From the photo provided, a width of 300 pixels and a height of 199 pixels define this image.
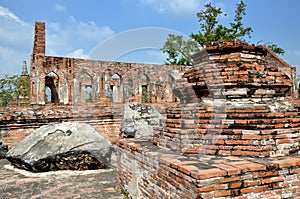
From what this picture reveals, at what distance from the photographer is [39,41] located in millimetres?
13648

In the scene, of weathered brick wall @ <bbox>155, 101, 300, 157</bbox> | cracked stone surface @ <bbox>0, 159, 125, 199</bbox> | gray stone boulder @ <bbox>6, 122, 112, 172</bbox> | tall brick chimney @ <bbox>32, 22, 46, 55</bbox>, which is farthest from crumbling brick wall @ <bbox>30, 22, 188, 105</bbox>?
weathered brick wall @ <bbox>155, 101, 300, 157</bbox>

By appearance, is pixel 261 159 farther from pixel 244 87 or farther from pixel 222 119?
pixel 244 87

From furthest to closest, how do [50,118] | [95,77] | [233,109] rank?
[95,77] → [50,118] → [233,109]

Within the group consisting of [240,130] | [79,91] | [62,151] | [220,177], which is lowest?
[62,151]

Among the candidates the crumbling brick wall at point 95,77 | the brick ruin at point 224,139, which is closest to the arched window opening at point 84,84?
the crumbling brick wall at point 95,77

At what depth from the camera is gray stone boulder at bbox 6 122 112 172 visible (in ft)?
18.9

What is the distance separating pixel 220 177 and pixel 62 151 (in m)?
4.38

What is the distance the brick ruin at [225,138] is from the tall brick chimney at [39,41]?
11.3 metres

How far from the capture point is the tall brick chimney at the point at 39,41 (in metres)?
13.5

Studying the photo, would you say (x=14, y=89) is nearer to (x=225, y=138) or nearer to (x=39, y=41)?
(x=39, y=41)

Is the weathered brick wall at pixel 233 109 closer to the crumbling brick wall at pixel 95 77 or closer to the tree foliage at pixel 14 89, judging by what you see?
the crumbling brick wall at pixel 95 77

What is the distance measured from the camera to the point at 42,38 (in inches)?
542

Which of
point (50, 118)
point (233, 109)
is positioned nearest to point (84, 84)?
point (50, 118)

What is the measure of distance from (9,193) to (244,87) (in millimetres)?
4186
